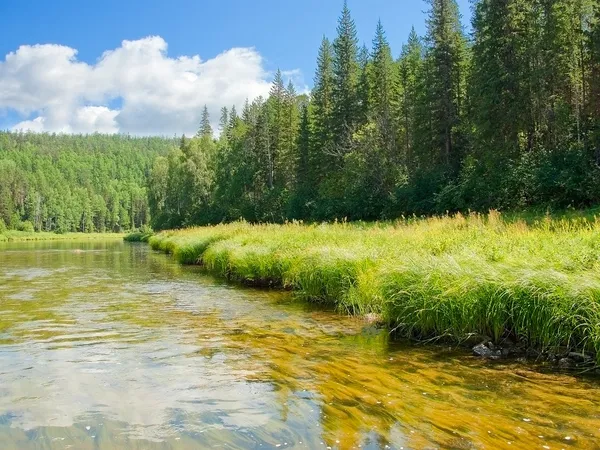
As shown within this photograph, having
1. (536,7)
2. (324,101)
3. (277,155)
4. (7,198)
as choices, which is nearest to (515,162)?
(536,7)

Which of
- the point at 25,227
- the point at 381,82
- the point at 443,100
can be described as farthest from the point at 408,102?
the point at 25,227

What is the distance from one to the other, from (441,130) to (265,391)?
1477 inches

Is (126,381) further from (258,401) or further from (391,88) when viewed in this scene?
Answer: (391,88)

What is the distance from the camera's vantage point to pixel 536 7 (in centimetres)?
3444

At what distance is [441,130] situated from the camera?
133ft

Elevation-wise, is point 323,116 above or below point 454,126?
above

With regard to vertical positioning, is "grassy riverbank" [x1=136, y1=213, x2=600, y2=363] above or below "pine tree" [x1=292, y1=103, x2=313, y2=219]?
below

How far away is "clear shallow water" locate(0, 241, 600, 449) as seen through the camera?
16.9 ft

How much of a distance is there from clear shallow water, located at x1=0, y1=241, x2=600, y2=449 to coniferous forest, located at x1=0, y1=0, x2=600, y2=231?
22.7 m

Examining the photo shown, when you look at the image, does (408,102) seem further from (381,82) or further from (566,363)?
(566,363)

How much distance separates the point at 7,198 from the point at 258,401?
148m

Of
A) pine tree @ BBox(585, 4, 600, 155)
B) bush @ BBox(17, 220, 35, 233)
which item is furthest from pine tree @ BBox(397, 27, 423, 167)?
bush @ BBox(17, 220, 35, 233)

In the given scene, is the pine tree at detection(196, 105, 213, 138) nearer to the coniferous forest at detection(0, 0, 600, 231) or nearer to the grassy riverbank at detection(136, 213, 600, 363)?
the coniferous forest at detection(0, 0, 600, 231)

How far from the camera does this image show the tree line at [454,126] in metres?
30.5
